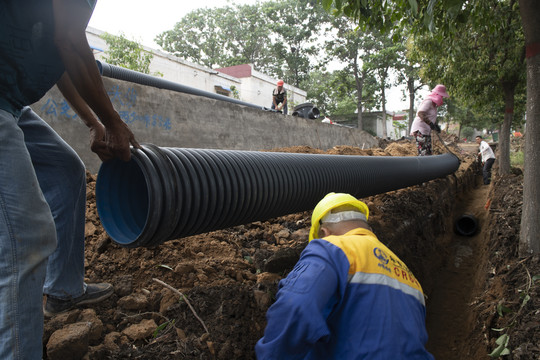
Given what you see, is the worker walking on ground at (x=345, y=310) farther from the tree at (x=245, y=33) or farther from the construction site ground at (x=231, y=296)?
the tree at (x=245, y=33)

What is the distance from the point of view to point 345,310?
142 centimetres

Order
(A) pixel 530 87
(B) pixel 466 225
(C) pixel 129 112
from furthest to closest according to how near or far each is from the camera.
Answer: (B) pixel 466 225 → (C) pixel 129 112 → (A) pixel 530 87

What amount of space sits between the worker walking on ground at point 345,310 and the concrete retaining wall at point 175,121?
155 inches

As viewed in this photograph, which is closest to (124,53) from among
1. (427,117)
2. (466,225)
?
(427,117)

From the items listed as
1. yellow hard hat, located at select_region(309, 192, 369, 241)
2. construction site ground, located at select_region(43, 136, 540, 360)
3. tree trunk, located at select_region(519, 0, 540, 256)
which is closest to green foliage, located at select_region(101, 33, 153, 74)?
construction site ground, located at select_region(43, 136, 540, 360)

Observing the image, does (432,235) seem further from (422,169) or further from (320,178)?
(320,178)

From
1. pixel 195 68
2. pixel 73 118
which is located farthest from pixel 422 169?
pixel 195 68

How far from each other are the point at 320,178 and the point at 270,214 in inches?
24.2

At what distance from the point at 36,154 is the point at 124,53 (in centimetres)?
1425

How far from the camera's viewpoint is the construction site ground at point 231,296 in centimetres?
170

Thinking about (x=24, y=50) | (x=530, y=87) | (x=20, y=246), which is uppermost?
(x=530, y=87)

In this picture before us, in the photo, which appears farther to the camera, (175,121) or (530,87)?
(175,121)

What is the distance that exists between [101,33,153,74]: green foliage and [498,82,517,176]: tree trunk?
41.4 feet

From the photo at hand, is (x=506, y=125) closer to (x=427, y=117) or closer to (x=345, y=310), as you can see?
(x=427, y=117)
